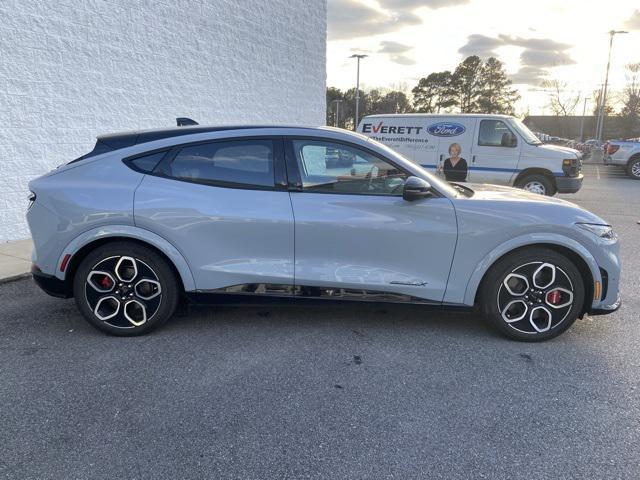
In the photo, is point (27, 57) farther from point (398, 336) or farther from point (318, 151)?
point (398, 336)

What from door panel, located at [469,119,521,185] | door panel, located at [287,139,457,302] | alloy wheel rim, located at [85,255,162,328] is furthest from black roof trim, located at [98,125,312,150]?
door panel, located at [469,119,521,185]

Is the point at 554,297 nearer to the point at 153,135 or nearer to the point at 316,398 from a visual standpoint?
the point at 316,398

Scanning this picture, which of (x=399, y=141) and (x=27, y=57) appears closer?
(x=27, y=57)

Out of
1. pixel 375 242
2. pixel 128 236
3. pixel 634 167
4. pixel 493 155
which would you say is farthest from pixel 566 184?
pixel 634 167

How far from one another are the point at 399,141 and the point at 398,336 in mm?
8752

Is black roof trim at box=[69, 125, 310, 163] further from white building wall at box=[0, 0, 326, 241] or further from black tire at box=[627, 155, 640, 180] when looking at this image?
black tire at box=[627, 155, 640, 180]

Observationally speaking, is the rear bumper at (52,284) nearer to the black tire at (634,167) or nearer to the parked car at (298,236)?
the parked car at (298,236)

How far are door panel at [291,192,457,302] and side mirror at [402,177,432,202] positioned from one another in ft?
0.21

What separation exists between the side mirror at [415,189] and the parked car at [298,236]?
0.05ft

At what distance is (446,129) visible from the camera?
36.2 ft

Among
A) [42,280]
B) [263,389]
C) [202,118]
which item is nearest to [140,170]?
[42,280]

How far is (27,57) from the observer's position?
637 cm

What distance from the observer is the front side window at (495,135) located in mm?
10500

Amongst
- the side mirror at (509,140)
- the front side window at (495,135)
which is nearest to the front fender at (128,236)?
the front side window at (495,135)
